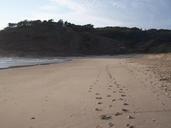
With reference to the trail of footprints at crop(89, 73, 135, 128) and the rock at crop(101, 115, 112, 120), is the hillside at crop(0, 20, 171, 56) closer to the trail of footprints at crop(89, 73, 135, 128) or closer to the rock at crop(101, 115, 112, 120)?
the trail of footprints at crop(89, 73, 135, 128)

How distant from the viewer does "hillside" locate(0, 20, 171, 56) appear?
287ft

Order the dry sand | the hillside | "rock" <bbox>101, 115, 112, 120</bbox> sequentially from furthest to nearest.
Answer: the hillside
"rock" <bbox>101, 115, 112, 120</bbox>
the dry sand

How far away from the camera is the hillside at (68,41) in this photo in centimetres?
8762

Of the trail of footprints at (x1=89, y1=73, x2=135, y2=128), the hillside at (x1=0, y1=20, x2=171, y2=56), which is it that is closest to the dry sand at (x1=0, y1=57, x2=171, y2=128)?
the trail of footprints at (x1=89, y1=73, x2=135, y2=128)

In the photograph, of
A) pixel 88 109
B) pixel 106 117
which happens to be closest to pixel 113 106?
pixel 88 109

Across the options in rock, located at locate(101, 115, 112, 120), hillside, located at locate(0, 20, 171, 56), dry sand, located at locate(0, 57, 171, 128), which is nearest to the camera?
dry sand, located at locate(0, 57, 171, 128)

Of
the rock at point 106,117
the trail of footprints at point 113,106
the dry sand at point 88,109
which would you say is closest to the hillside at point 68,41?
the dry sand at point 88,109

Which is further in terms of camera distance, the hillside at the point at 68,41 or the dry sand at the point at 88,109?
the hillside at the point at 68,41

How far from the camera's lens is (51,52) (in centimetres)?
8362

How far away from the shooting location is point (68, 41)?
97.6m

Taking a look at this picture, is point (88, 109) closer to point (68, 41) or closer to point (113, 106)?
point (113, 106)

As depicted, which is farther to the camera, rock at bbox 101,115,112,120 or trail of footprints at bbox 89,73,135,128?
rock at bbox 101,115,112,120

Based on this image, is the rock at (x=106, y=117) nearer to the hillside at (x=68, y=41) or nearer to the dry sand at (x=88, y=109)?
the dry sand at (x=88, y=109)

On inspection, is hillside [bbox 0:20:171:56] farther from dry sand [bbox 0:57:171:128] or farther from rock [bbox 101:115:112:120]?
rock [bbox 101:115:112:120]
